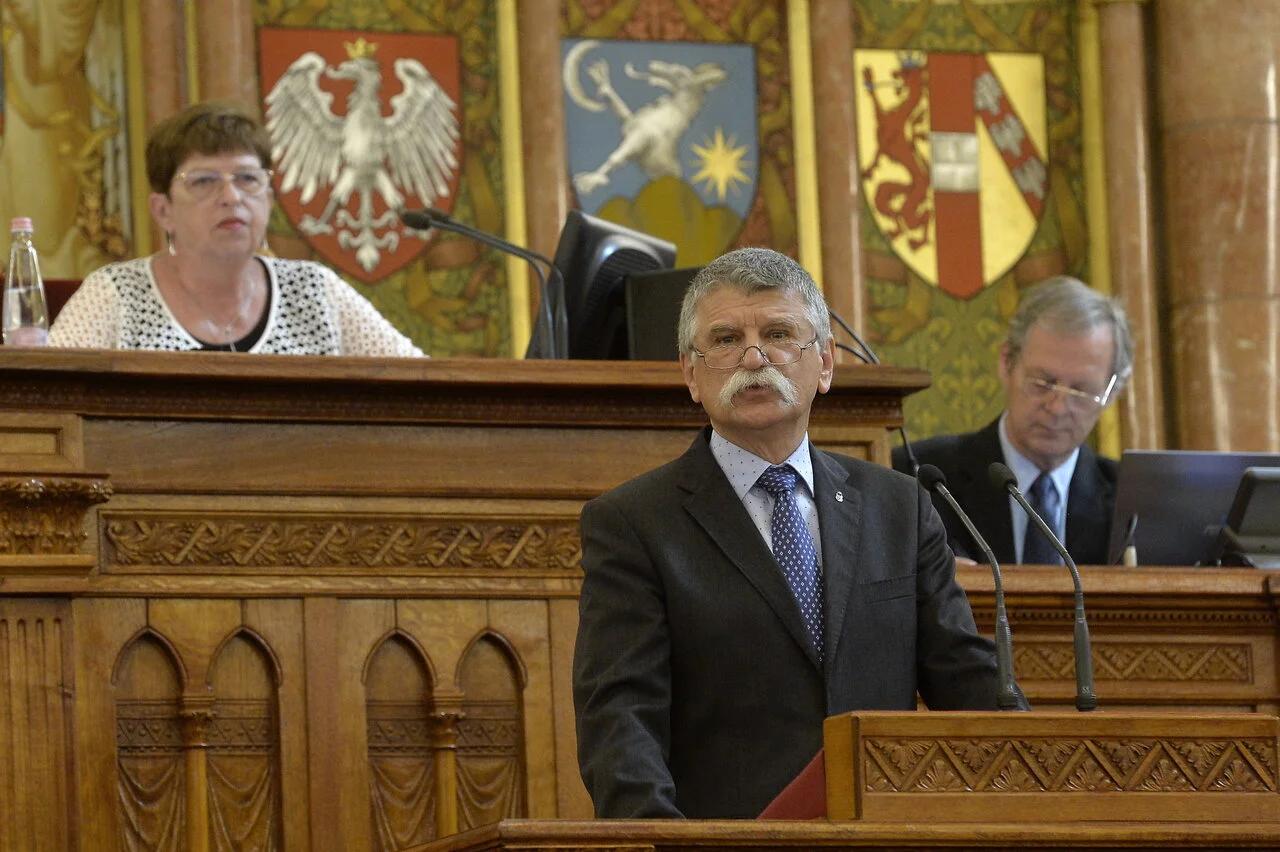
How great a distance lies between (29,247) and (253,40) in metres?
2.77

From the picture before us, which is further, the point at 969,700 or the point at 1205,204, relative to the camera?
the point at 1205,204

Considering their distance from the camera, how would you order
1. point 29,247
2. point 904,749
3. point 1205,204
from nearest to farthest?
point 904,749
point 29,247
point 1205,204

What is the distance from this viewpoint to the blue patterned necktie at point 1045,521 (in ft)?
15.6

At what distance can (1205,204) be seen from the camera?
23.8 ft

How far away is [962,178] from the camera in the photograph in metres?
7.52

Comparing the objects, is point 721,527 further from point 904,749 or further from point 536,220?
point 536,220

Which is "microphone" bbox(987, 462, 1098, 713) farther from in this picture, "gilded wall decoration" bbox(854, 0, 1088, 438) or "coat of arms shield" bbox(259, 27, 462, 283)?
"gilded wall decoration" bbox(854, 0, 1088, 438)

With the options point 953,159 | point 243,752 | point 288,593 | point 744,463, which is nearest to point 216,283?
point 288,593

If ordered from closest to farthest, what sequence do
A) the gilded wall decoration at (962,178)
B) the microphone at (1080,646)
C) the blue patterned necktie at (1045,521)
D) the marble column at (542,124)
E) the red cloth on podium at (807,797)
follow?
1. the red cloth on podium at (807,797)
2. the microphone at (1080,646)
3. the blue patterned necktie at (1045,521)
4. the marble column at (542,124)
5. the gilded wall decoration at (962,178)

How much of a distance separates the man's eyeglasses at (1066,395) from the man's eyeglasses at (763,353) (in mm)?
2190

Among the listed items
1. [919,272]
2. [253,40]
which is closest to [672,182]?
[919,272]

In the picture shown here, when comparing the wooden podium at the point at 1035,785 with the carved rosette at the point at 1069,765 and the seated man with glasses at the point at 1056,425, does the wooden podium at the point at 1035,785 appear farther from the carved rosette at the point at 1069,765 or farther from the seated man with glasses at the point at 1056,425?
the seated man with glasses at the point at 1056,425

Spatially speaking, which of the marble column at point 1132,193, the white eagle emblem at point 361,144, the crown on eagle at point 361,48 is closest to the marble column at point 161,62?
the white eagle emblem at point 361,144

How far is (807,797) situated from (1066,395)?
2.83 m
